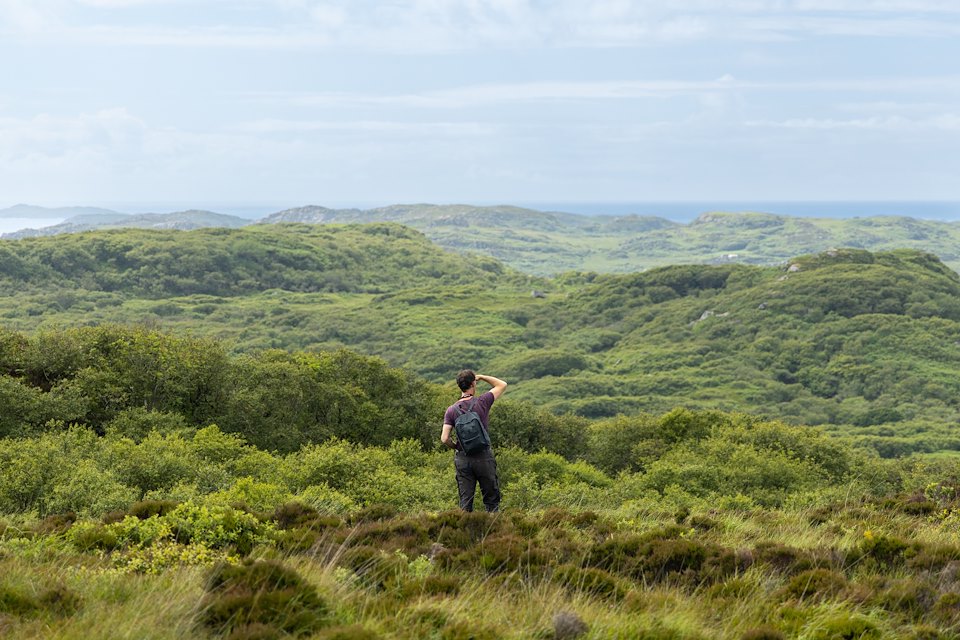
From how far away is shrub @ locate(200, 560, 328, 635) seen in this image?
819 cm

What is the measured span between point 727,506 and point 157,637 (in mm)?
30611

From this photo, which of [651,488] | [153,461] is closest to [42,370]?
[153,461]

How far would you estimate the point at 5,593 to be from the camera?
8.73m

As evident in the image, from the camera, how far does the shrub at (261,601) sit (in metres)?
8.19

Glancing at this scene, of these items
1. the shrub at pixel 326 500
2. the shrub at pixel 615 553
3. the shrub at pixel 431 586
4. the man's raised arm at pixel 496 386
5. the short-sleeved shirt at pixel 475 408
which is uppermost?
the man's raised arm at pixel 496 386

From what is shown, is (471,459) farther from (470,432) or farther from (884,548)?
(884,548)

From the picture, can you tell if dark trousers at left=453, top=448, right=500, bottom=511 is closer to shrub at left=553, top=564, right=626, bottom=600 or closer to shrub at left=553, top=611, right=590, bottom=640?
shrub at left=553, top=564, right=626, bottom=600

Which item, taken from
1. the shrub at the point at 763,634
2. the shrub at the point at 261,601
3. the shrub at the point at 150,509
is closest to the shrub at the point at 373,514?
the shrub at the point at 150,509

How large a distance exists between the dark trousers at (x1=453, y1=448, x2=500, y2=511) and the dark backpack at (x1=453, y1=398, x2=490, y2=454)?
243 mm

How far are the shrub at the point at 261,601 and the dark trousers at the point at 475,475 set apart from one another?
7.06 meters

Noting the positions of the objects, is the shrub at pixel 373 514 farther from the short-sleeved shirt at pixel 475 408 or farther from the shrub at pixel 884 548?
the shrub at pixel 884 548

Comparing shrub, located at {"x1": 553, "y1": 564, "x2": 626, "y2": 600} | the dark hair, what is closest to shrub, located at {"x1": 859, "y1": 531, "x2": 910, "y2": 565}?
shrub, located at {"x1": 553, "y1": 564, "x2": 626, "y2": 600}

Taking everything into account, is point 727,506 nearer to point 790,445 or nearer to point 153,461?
point 153,461

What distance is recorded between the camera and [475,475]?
16.1 metres
